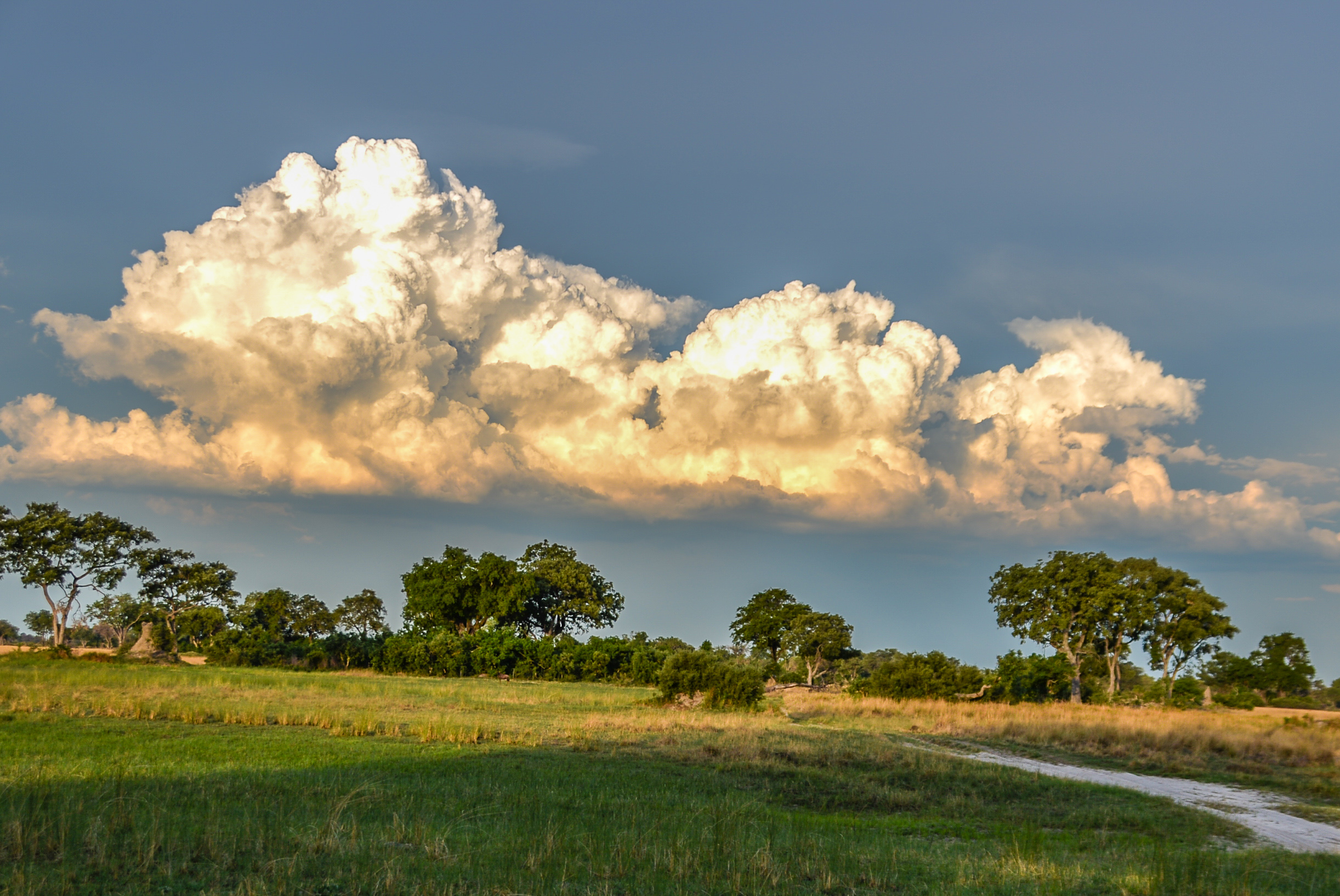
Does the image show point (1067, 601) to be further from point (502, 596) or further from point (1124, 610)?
point (502, 596)

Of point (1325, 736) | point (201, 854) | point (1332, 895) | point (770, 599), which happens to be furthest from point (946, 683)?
point (201, 854)

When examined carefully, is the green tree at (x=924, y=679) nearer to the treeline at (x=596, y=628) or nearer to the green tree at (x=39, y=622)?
the treeline at (x=596, y=628)

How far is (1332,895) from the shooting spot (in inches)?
389

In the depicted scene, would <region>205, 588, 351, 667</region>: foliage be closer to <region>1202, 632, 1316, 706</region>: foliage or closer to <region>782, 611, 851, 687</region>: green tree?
<region>782, 611, 851, 687</region>: green tree

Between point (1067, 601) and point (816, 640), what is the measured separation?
1751 centimetres

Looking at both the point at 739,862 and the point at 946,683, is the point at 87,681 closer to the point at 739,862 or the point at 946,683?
the point at 739,862

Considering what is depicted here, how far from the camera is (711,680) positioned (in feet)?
111

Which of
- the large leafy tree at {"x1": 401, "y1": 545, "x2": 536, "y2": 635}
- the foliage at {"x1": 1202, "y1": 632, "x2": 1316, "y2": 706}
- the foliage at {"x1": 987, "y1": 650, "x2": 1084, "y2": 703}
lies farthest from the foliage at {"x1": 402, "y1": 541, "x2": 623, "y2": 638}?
the foliage at {"x1": 1202, "y1": 632, "x2": 1316, "y2": 706}

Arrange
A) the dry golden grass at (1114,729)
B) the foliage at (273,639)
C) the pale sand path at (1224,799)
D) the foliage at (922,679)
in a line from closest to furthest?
1. the pale sand path at (1224,799)
2. the dry golden grass at (1114,729)
3. the foliage at (922,679)
4. the foliage at (273,639)

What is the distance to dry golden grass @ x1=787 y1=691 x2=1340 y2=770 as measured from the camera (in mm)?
26062

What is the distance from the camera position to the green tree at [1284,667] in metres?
59.8

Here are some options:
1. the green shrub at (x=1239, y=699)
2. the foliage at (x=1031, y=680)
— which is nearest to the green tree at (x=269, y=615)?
the foliage at (x=1031, y=680)

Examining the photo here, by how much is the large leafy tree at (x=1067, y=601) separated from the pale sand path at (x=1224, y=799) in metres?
38.1

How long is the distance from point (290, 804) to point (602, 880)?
490 cm
